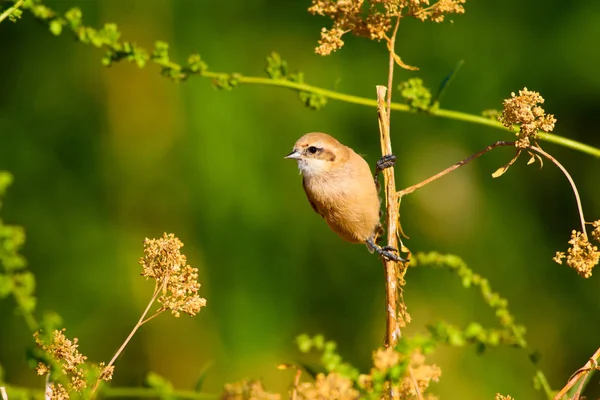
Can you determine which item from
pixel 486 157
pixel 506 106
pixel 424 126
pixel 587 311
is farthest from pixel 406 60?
pixel 506 106

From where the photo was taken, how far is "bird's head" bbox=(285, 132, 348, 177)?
2617 mm

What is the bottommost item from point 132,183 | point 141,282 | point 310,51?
point 141,282

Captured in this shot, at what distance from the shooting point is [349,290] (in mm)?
4328

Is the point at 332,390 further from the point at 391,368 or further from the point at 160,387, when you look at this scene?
the point at 160,387

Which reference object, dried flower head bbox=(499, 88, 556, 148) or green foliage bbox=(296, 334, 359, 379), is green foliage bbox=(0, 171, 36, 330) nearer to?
green foliage bbox=(296, 334, 359, 379)

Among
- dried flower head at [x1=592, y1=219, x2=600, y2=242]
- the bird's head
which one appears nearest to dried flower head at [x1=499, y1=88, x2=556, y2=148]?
→ dried flower head at [x1=592, y1=219, x2=600, y2=242]

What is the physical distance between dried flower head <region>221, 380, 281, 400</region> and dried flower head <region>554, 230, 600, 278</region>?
1.52 feet

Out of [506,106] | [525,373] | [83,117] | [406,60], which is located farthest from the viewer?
[83,117]

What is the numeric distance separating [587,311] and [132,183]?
2526mm

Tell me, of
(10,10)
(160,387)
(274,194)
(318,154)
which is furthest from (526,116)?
(274,194)

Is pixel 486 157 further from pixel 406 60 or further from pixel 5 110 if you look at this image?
pixel 5 110

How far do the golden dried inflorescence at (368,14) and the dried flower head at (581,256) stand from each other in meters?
0.45

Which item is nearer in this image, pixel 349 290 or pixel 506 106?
pixel 506 106

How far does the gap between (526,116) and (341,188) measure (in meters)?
1.38
